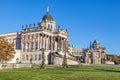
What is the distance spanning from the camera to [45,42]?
10219 cm

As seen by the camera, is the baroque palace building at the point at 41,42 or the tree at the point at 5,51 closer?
the tree at the point at 5,51

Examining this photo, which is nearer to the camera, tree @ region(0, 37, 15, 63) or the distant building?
tree @ region(0, 37, 15, 63)

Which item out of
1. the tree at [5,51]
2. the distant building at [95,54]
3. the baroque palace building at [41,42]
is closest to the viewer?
the tree at [5,51]

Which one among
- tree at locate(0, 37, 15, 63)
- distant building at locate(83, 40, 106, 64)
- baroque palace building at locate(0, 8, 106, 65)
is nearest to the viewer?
tree at locate(0, 37, 15, 63)

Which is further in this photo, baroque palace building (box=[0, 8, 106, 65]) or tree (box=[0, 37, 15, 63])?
baroque palace building (box=[0, 8, 106, 65])

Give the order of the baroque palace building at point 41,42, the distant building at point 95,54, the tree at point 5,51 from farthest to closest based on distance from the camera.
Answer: the distant building at point 95,54 → the baroque palace building at point 41,42 → the tree at point 5,51

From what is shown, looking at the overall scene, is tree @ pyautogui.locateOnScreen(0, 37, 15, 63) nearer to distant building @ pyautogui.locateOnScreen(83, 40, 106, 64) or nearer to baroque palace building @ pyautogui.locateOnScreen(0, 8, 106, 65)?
baroque palace building @ pyautogui.locateOnScreen(0, 8, 106, 65)

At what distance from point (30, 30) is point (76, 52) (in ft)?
181

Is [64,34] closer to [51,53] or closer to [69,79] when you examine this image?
[51,53]

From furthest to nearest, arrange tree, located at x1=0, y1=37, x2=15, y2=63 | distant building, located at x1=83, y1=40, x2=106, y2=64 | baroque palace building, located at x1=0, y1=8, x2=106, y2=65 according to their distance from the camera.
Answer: distant building, located at x1=83, y1=40, x2=106, y2=64, baroque palace building, located at x1=0, y1=8, x2=106, y2=65, tree, located at x1=0, y1=37, x2=15, y2=63

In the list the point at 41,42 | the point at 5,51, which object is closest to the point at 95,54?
the point at 41,42

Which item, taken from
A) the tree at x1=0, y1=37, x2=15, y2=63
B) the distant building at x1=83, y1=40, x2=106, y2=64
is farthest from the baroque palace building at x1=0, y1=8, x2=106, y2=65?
the tree at x1=0, y1=37, x2=15, y2=63

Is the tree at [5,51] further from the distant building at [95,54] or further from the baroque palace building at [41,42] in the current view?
the distant building at [95,54]

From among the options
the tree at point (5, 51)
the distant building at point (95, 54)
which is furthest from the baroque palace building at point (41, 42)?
the tree at point (5, 51)
